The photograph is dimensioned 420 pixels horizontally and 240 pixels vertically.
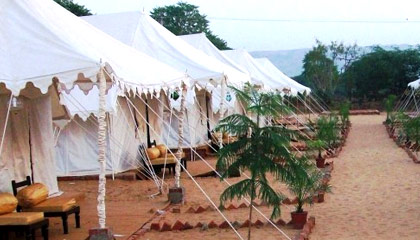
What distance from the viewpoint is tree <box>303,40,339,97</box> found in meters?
55.4

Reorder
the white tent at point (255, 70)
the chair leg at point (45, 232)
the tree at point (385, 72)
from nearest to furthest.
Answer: the chair leg at point (45, 232), the white tent at point (255, 70), the tree at point (385, 72)

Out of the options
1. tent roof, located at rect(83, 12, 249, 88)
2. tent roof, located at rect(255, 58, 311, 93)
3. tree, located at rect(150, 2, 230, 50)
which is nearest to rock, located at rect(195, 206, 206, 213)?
tent roof, located at rect(83, 12, 249, 88)

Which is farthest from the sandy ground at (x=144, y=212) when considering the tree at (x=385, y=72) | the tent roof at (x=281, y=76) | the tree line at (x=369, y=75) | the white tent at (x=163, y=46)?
the tree at (x=385, y=72)

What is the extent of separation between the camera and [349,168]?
1579 centimetres

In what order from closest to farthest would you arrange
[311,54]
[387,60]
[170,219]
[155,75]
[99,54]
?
1. [99,54]
2. [170,219]
3. [155,75]
4. [387,60]
5. [311,54]

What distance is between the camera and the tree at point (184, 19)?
5916 cm

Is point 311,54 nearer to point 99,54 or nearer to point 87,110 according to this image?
point 87,110

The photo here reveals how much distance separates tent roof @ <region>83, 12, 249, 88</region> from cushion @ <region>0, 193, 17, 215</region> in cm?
748

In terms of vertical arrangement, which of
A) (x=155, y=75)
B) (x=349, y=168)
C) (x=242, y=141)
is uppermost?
(x=155, y=75)

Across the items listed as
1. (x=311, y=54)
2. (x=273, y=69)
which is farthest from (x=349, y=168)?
(x=311, y=54)

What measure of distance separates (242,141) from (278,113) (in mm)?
567

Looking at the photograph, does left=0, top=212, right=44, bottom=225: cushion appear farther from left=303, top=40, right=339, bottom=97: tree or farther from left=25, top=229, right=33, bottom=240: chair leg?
left=303, top=40, right=339, bottom=97: tree

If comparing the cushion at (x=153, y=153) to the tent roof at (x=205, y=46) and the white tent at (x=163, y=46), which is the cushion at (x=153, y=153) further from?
the tent roof at (x=205, y=46)

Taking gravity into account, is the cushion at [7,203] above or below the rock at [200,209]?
above
